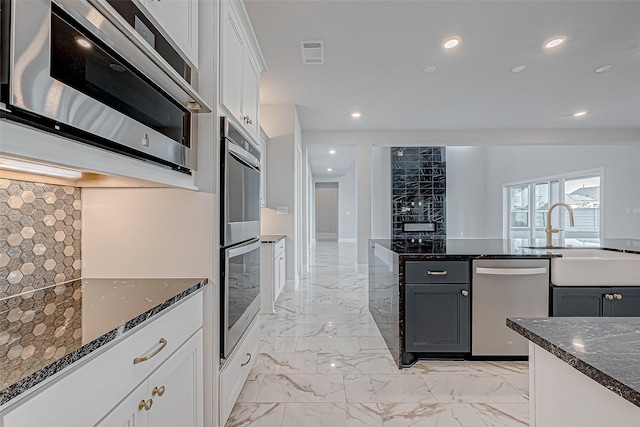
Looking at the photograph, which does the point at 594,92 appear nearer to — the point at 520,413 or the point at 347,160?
the point at 520,413

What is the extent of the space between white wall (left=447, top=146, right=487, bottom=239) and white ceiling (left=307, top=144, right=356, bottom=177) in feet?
9.54

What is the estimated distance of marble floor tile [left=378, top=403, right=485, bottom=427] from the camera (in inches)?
70.4

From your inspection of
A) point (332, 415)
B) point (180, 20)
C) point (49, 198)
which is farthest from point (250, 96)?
point (332, 415)

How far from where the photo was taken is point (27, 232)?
1226 millimetres

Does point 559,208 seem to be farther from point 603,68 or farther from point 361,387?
point 361,387

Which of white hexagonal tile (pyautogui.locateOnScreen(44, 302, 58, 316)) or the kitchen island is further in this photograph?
white hexagonal tile (pyautogui.locateOnScreen(44, 302, 58, 316))

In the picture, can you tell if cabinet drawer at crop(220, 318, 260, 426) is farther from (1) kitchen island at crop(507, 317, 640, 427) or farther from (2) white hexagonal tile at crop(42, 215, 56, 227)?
(1) kitchen island at crop(507, 317, 640, 427)

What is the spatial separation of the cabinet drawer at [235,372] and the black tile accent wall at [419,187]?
7414 mm

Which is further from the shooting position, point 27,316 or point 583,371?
point 27,316

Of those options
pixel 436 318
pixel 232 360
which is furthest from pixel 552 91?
pixel 232 360

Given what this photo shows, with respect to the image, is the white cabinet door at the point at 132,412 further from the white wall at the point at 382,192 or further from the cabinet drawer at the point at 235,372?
the white wall at the point at 382,192

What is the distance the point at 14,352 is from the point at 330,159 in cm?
926

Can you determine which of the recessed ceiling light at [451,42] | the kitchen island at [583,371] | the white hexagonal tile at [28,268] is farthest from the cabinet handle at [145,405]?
the recessed ceiling light at [451,42]

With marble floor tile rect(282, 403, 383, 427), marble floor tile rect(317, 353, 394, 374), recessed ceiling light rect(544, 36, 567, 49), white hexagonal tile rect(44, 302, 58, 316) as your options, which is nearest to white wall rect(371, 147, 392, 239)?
recessed ceiling light rect(544, 36, 567, 49)
